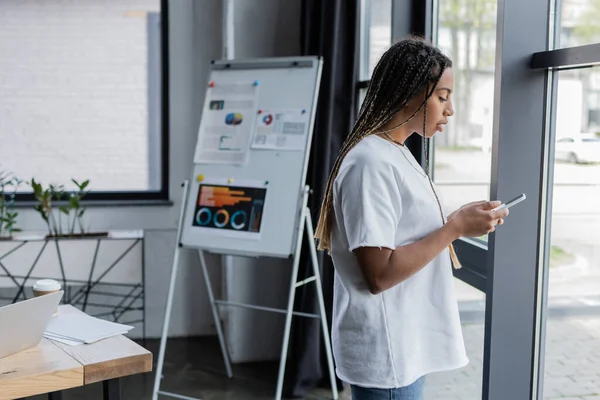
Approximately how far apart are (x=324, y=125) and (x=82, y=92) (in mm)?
1704

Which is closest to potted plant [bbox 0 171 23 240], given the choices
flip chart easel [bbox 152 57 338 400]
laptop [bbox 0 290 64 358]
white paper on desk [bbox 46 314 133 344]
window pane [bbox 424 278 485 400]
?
flip chart easel [bbox 152 57 338 400]

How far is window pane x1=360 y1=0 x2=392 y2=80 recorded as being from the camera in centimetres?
319

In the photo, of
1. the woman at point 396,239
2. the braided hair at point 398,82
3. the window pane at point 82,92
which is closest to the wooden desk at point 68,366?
the woman at point 396,239

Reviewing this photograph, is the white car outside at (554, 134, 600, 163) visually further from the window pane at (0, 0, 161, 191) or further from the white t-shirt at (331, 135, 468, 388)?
the window pane at (0, 0, 161, 191)

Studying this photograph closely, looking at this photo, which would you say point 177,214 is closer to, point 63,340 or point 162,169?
point 162,169

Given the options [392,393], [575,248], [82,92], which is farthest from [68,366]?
[82,92]

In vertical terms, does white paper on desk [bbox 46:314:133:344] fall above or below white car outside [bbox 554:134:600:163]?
below

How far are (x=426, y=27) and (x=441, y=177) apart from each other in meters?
0.60

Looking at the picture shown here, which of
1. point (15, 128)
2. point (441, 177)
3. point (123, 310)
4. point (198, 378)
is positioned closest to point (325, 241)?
point (441, 177)

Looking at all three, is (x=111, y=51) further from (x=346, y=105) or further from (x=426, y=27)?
(x=426, y=27)

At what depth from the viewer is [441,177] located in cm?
271

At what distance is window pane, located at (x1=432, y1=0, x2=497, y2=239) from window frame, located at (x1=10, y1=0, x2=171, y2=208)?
2108 mm

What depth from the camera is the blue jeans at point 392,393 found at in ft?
4.77

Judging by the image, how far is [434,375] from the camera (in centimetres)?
271
